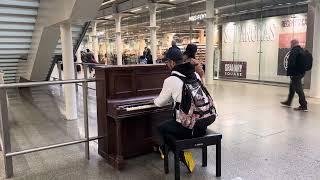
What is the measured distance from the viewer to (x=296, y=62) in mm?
6484

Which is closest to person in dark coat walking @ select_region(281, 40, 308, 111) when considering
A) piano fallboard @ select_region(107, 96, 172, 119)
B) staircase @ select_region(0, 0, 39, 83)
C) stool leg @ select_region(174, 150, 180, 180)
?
piano fallboard @ select_region(107, 96, 172, 119)

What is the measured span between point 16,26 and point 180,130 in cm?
564

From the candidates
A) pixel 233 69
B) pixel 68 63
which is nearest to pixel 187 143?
pixel 68 63

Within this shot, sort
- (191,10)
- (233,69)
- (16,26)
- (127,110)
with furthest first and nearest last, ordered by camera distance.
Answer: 1. (191,10)
2. (233,69)
3. (16,26)
4. (127,110)

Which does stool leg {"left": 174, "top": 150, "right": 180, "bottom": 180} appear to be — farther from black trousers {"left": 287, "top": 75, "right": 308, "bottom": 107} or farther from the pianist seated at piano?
black trousers {"left": 287, "top": 75, "right": 308, "bottom": 107}

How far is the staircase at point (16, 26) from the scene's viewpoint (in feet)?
20.1

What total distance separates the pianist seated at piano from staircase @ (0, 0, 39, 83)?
4.66 m

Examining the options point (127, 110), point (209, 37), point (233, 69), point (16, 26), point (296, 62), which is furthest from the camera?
point (233, 69)

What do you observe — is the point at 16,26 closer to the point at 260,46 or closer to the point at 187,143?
the point at 187,143

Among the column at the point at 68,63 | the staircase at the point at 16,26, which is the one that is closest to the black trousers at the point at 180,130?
the column at the point at 68,63

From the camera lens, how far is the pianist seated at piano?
2.91 meters

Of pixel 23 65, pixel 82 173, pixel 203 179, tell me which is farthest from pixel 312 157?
pixel 23 65

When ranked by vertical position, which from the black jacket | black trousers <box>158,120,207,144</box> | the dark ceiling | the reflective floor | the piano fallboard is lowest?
the reflective floor

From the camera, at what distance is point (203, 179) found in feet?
10.6
